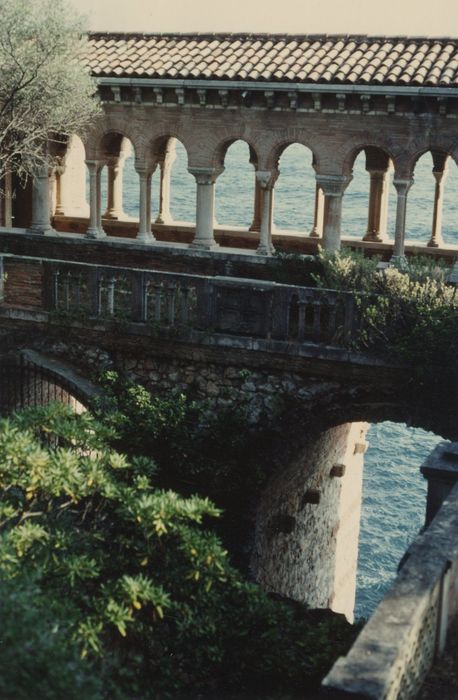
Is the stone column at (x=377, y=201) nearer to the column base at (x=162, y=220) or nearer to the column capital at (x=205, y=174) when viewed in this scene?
A: the column capital at (x=205, y=174)

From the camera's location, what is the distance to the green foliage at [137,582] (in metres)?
10.0

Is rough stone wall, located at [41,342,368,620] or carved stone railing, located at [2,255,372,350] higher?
carved stone railing, located at [2,255,372,350]

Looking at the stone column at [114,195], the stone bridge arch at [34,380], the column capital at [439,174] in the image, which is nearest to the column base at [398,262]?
the column capital at [439,174]

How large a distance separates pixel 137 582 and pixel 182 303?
7715 mm

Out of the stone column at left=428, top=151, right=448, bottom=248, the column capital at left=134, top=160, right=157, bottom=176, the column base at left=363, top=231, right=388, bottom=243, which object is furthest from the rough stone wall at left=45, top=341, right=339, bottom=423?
the stone column at left=428, top=151, right=448, bottom=248

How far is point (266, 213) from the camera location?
20.9 metres

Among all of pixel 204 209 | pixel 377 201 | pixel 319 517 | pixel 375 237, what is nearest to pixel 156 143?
pixel 204 209

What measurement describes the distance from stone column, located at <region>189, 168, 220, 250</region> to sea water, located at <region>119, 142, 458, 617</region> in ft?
18.1

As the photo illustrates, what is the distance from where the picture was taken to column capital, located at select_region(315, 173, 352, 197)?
20.0m

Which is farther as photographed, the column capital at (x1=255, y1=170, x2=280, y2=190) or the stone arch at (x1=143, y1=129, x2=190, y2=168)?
the stone arch at (x1=143, y1=129, x2=190, y2=168)

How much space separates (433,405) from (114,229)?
12824 millimetres

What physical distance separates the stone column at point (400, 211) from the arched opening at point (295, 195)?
4788cm

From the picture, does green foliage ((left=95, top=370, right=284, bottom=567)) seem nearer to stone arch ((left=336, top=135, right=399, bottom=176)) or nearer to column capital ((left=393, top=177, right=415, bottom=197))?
column capital ((left=393, top=177, right=415, bottom=197))

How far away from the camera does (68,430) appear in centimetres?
1167
